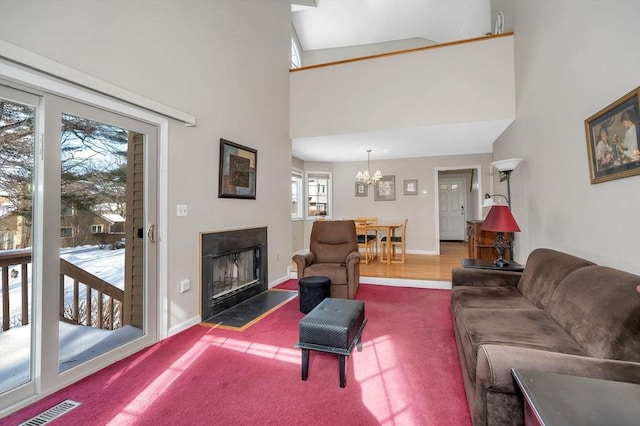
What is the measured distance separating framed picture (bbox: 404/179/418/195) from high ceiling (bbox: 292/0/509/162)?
62 centimetres

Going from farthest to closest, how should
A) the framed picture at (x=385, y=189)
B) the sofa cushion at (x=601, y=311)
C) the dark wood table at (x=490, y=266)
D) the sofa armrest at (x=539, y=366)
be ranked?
the framed picture at (x=385, y=189)
the dark wood table at (x=490, y=266)
the sofa cushion at (x=601, y=311)
the sofa armrest at (x=539, y=366)

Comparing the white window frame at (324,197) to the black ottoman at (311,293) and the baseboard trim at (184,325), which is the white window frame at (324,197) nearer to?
the black ottoman at (311,293)

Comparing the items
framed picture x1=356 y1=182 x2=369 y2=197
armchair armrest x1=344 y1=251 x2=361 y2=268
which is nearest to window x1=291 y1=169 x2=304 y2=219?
framed picture x1=356 y1=182 x2=369 y2=197

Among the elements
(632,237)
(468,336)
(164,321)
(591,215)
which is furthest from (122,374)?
(591,215)

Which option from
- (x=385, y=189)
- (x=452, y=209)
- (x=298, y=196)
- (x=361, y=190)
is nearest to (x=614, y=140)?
(x=385, y=189)

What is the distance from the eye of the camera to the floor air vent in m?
1.53

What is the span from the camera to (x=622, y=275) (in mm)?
1500

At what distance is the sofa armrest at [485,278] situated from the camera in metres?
2.64

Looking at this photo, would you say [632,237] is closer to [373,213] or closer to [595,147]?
[595,147]

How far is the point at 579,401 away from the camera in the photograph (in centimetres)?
80

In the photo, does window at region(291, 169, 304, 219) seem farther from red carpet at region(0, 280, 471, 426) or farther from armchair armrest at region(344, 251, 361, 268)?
red carpet at region(0, 280, 471, 426)

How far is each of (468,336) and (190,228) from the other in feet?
8.21

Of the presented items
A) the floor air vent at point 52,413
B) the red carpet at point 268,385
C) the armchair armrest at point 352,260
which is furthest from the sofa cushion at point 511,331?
the floor air vent at point 52,413

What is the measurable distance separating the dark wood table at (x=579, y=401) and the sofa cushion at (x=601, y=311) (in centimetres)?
54
